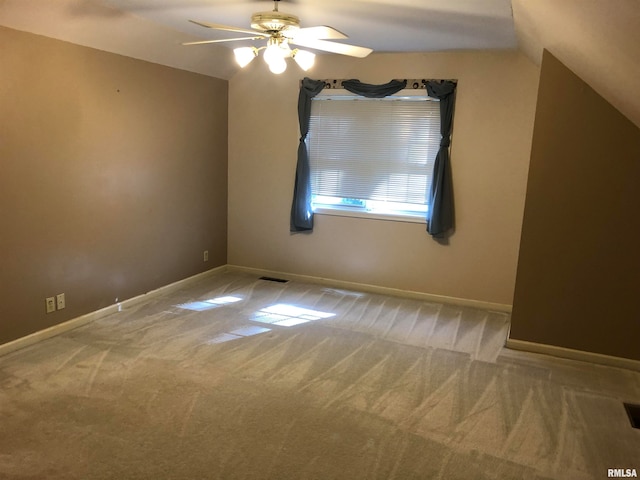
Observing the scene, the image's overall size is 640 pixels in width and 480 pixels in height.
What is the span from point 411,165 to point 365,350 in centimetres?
206

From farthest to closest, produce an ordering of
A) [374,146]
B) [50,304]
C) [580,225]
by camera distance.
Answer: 1. [374,146]
2. [50,304]
3. [580,225]

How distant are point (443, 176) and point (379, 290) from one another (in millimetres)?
1365

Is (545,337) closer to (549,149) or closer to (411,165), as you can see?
(549,149)

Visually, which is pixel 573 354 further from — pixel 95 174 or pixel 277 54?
pixel 95 174

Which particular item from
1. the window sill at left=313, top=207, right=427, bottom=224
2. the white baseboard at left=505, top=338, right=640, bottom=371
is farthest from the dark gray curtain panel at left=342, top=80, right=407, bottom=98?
the white baseboard at left=505, top=338, right=640, bottom=371

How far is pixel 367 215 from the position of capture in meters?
5.14

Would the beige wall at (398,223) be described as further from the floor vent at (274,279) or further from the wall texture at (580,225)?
the wall texture at (580,225)

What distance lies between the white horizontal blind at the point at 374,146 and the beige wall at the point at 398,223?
24 centimetres

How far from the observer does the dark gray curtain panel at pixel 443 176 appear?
4.58m

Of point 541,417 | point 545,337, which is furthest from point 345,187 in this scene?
point 541,417

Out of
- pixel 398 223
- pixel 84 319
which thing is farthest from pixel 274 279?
pixel 84 319

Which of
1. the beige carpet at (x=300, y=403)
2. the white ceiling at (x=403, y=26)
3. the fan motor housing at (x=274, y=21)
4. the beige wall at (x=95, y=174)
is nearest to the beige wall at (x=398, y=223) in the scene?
the white ceiling at (x=403, y=26)

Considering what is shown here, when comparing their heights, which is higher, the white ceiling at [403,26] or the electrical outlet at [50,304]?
the white ceiling at [403,26]

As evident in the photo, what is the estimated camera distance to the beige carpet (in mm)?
2406
